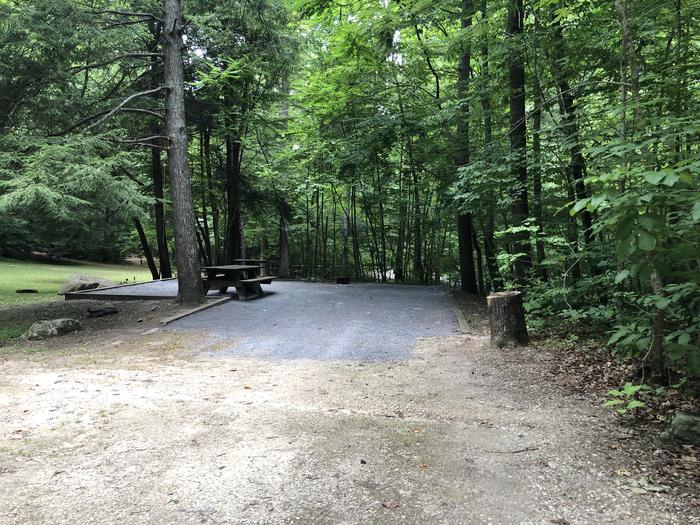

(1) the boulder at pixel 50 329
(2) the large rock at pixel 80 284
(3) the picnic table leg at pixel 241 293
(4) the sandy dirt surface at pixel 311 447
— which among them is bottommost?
(4) the sandy dirt surface at pixel 311 447

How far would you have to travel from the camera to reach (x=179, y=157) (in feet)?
27.5

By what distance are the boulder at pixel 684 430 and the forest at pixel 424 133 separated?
268 millimetres

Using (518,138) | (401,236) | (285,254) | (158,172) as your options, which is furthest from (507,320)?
(285,254)

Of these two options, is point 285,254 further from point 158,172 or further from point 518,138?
point 518,138

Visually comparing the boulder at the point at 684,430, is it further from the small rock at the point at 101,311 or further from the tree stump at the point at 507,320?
the small rock at the point at 101,311

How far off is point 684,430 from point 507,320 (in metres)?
2.67

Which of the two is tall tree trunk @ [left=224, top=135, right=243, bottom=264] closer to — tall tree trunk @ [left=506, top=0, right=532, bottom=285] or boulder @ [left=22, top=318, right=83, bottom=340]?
boulder @ [left=22, top=318, right=83, bottom=340]

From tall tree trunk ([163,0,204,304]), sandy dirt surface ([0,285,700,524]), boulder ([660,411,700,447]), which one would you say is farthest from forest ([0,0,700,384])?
sandy dirt surface ([0,285,700,524])

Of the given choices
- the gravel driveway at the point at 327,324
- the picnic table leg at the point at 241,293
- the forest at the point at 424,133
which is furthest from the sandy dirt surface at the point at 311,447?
the picnic table leg at the point at 241,293

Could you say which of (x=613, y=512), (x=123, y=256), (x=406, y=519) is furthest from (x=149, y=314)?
(x=123, y=256)

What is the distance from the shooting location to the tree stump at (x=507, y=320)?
5168 millimetres

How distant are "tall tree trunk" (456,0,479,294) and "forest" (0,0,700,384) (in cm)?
4

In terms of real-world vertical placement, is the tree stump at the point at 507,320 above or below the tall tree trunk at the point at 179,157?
below

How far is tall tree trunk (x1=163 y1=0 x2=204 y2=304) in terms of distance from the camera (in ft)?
27.2
